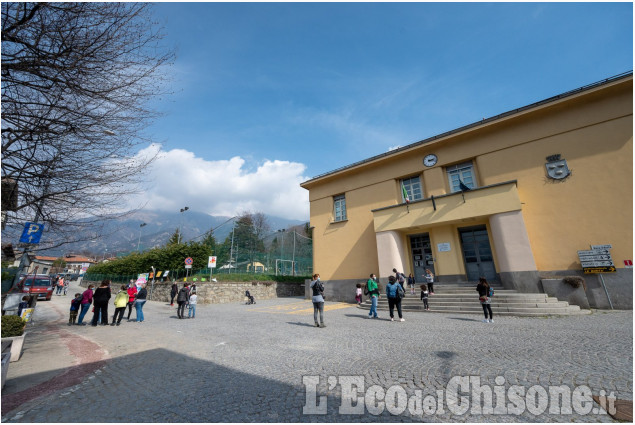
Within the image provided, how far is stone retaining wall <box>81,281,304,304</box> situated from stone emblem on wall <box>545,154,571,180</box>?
1979 centimetres

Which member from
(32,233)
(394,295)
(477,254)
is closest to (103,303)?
(32,233)

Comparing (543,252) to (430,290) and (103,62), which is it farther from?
(103,62)

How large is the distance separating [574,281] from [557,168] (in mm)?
5138

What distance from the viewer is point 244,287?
2050cm

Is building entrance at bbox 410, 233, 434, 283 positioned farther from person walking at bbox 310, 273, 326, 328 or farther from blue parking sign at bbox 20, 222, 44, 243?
blue parking sign at bbox 20, 222, 44, 243

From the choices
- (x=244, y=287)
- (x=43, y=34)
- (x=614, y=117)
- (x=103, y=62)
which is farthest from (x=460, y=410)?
(x=244, y=287)

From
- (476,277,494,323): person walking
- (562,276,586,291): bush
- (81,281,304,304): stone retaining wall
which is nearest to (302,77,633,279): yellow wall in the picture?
(562,276,586,291): bush

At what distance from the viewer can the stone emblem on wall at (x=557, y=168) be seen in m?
11.6

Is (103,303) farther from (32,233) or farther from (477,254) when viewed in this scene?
(477,254)

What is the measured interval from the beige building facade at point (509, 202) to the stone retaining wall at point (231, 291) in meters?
6.70

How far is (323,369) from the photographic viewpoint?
14.5 feet

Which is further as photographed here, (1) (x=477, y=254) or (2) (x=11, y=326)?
(1) (x=477, y=254)

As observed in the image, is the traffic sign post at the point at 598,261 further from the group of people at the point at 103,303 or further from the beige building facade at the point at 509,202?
the group of people at the point at 103,303

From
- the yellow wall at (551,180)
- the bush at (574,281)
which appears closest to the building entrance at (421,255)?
the yellow wall at (551,180)
